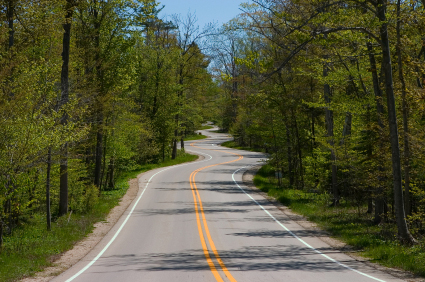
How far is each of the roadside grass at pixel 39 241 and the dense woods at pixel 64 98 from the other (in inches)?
24.3

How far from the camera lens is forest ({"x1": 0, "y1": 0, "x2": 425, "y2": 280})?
12.8 m

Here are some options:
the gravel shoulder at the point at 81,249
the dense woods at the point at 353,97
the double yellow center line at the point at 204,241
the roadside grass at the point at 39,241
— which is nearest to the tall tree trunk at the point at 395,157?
the dense woods at the point at 353,97

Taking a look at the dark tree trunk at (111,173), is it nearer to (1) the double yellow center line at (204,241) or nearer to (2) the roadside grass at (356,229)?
(1) the double yellow center line at (204,241)

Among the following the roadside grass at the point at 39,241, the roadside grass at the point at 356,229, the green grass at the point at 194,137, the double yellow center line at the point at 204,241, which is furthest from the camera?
the green grass at the point at 194,137

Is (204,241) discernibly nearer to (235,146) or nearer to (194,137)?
(235,146)

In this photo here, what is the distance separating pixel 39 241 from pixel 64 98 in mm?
5473

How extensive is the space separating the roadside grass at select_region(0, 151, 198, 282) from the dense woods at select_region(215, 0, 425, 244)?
286 inches

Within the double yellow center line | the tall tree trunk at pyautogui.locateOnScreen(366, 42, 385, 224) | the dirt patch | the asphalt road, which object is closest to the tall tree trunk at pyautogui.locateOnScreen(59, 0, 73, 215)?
the asphalt road

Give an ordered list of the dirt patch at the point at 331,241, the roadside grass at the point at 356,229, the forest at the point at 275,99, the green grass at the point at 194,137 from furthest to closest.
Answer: the green grass at the point at 194,137
the forest at the point at 275,99
the roadside grass at the point at 356,229
the dirt patch at the point at 331,241

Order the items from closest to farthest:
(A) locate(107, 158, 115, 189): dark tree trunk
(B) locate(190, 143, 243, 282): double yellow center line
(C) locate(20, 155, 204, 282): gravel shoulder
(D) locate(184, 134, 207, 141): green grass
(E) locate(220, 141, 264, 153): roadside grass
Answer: (B) locate(190, 143, 243, 282): double yellow center line → (C) locate(20, 155, 204, 282): gravel shoulder → (A) locate(107, 158, 115, 189): dark tree trunk → (E) locate(220, 141, 264, 153): roadside grass → (D) locate(184, 134, 207, 141): green grass

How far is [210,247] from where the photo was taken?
44.6ft

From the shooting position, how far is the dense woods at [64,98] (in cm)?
1248

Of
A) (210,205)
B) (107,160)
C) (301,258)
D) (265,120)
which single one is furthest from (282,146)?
(301,258)

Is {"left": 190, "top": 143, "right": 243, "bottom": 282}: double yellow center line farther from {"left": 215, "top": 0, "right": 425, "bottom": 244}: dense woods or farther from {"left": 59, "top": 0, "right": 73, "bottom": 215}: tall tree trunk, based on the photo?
{"left": 59, "top": 0, "right": 73, "bottom": 215}: tall tree trunk
